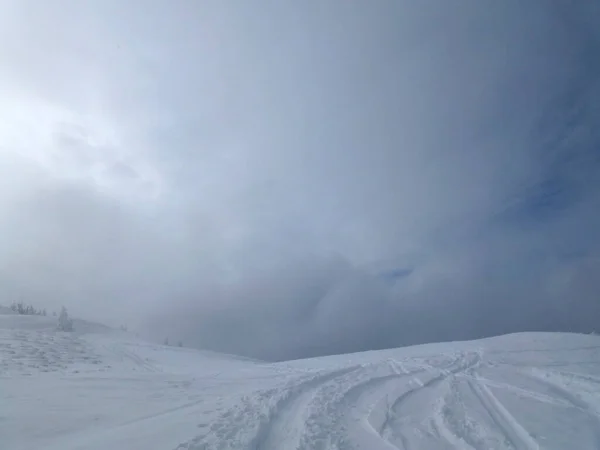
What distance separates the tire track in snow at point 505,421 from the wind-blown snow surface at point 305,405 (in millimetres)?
28

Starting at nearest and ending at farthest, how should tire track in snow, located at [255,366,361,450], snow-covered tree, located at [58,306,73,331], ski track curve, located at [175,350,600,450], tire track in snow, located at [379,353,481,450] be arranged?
1. tire track in snow, located at [255,366,361,450]
2. ski track curve, located at [175,350,600,450]
3. tire track in snow, located at [379,353,481,450]
4. snow-covered tree, located at [58,306,73,331]

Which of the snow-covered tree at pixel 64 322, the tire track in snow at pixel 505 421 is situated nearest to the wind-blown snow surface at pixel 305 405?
the tire track in snow at pixel 505 421

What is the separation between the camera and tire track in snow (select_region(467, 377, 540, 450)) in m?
8.04

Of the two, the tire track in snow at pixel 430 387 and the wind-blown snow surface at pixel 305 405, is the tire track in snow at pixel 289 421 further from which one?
the tire track in snow at pixel 430 387

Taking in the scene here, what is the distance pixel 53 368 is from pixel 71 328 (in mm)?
15125

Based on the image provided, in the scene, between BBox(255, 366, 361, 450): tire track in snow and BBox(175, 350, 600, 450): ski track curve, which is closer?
BBox(255, 366, 361, 450): tire track in snow

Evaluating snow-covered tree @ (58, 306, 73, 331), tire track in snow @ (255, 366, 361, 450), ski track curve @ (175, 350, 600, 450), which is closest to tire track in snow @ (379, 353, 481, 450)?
ski track curve @ (175, 350, 600, 450)

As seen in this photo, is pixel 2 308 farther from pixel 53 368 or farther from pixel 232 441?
pixel 232 441

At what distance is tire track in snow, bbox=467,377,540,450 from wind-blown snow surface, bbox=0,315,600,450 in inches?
1.1

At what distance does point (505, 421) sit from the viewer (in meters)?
9.42

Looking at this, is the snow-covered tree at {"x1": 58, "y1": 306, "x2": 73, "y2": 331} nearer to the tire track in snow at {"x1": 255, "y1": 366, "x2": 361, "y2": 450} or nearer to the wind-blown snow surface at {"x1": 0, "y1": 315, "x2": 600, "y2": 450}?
the wind-blown snow surface at {"x1": 0, "y1": 315, "x2": 600, "y2": 450}

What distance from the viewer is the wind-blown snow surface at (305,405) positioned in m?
8.06

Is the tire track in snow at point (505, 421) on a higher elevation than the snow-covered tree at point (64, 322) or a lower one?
lower

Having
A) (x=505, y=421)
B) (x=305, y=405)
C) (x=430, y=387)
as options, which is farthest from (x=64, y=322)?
(x=505, y=421)
